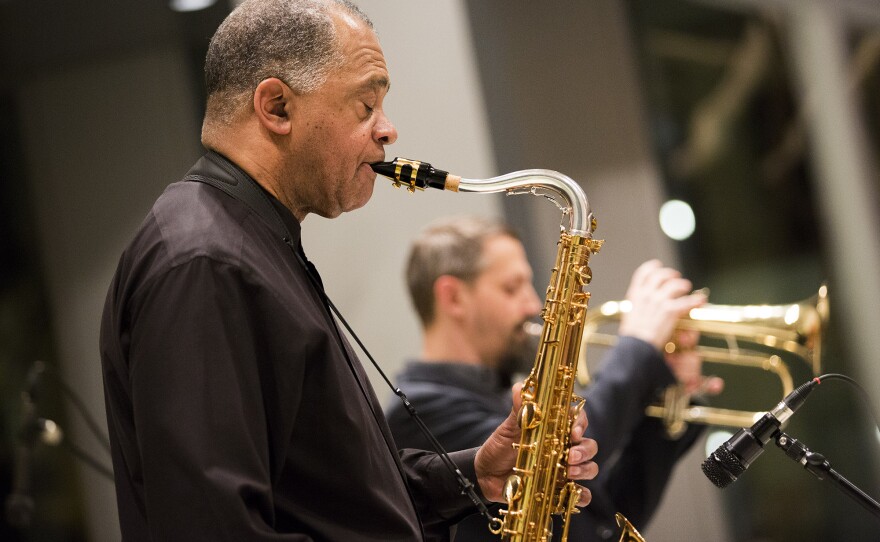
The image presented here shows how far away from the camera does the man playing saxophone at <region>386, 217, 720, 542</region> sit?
2.71 metres

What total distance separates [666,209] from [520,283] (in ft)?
4.45

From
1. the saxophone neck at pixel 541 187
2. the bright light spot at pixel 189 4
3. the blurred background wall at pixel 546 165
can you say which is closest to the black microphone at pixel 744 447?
the saxophone neck at pixel 541 187

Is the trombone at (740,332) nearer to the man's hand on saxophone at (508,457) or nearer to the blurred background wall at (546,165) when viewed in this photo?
the blurred background wall at (546,165)

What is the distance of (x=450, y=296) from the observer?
10.3ft

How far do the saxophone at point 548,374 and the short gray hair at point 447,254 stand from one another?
113 centimetres

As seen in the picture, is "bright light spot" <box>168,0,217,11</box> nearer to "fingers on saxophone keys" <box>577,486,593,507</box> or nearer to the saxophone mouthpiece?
the saxophone mouthpiece

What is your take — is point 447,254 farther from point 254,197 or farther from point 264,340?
point 264,340

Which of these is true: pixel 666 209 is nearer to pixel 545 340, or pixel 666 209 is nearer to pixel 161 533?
pixel 545 340

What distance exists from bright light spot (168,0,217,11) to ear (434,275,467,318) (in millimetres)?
1335

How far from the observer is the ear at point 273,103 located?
5.40 feet

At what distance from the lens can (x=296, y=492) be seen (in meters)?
1.52

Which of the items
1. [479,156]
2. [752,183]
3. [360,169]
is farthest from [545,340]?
[752,183]

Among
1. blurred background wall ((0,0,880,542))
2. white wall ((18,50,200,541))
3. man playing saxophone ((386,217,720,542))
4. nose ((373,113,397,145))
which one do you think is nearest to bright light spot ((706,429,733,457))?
blurred background wall ((0,0,880,542))

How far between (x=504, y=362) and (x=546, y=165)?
3.81 ft
